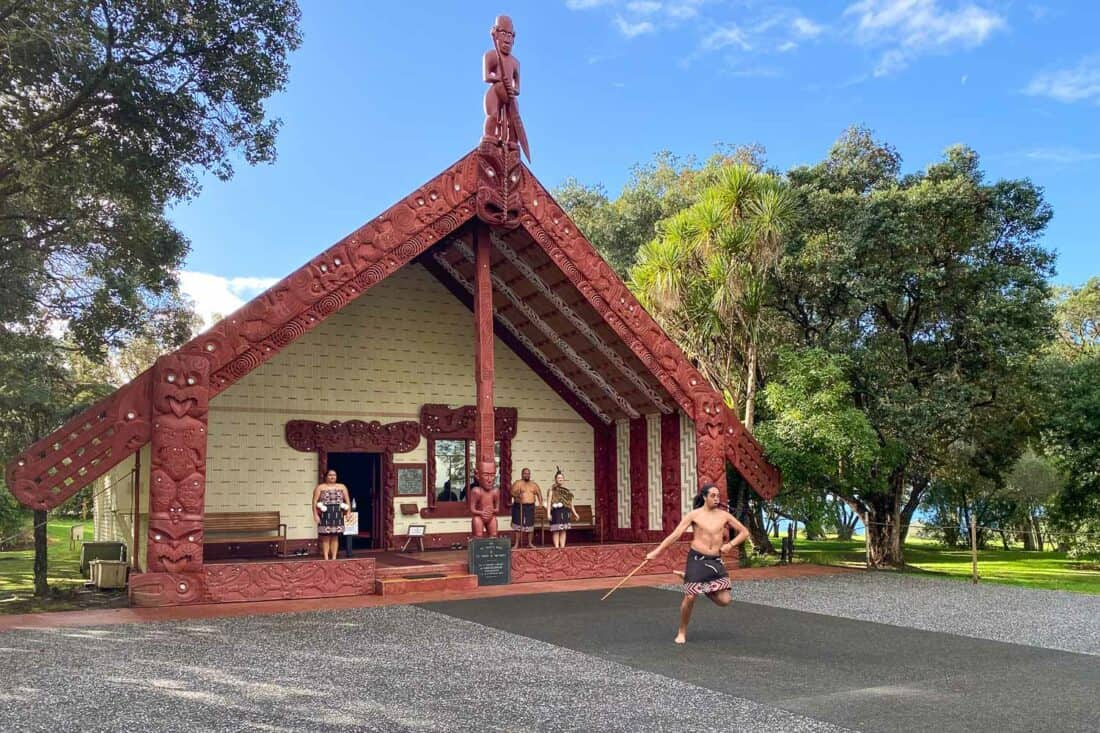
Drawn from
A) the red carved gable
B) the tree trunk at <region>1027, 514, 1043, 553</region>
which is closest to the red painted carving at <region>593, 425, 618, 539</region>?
the red carved gable

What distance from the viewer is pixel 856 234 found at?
16.0 m

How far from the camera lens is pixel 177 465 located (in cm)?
1023

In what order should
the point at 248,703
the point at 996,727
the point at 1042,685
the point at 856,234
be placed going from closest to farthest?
1. the point at 996,727
2. the point at 248,703
3. the point at 1042,685
4. the point at 856,234

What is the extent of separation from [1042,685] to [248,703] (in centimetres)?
554

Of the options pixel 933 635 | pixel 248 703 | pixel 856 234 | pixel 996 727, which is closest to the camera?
pixel 996 727

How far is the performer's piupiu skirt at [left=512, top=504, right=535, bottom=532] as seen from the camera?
14.3m

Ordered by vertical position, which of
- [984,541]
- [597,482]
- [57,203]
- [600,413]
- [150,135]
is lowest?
[984,541]

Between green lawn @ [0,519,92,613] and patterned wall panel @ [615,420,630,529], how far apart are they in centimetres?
938

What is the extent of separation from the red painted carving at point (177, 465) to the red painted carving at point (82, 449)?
22 cm

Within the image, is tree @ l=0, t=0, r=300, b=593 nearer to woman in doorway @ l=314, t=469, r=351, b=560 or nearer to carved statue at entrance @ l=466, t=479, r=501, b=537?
woman in doorway @ l=314, t=469, r=351, b=560

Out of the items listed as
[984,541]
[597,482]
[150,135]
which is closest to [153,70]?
[150,135]

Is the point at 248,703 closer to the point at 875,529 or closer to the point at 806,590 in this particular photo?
the point at 806,590

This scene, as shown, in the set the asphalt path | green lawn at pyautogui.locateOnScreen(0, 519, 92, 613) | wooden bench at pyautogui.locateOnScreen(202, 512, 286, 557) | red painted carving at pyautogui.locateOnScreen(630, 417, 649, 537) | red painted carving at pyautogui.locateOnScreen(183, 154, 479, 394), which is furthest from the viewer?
red painted carving at pyautogui.locateOnScreen(630, 417, 649, 537)

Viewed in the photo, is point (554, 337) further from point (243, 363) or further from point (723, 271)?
point (243, 363)
